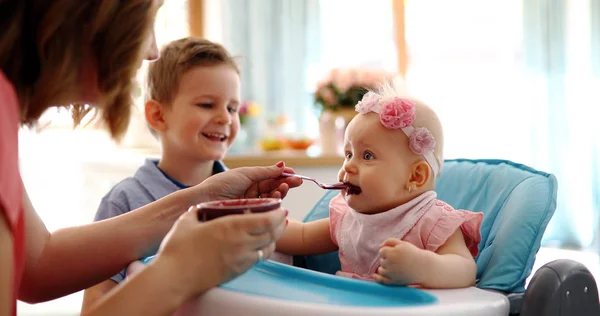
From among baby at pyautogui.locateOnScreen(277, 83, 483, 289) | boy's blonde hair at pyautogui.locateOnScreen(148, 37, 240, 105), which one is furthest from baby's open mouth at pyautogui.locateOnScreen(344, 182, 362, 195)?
Result: boy's blonde hair at pyautogui.locateOnScreen(148, 37, 240, 105)

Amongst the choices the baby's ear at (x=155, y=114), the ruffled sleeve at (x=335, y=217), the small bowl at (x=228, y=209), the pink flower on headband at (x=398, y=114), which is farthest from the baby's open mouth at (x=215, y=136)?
the small bowl at (x=228, y=209)

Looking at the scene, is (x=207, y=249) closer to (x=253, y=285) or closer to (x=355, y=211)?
(x=253, y=285)

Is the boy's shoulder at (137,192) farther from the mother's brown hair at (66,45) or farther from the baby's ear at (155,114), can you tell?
the mother's brown hair at (66,45)

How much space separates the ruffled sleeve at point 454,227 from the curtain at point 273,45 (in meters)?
2.86

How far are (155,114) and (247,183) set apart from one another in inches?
29.2

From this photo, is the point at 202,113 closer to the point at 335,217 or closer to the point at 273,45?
the point at 335,217

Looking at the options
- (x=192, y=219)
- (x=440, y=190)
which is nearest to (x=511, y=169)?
(x=440, y=190)

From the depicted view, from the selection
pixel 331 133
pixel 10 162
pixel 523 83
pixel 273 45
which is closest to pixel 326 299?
pixel 10 162

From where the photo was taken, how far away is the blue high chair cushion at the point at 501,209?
126cm

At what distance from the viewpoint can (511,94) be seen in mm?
4629

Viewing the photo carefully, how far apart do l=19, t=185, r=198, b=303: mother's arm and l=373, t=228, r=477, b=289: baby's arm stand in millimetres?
438

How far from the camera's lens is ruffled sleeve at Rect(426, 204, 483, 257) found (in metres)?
1.29

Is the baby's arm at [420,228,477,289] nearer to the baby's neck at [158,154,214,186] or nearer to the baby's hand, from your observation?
the baby's hand

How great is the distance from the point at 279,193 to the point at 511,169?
0.55 m
